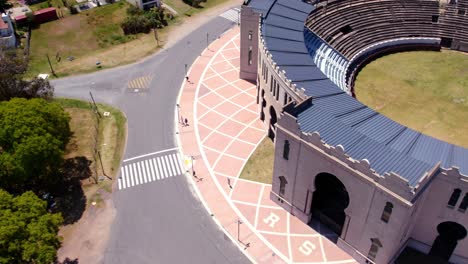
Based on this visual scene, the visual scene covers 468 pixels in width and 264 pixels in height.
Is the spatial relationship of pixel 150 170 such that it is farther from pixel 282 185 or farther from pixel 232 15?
pixel 232 15

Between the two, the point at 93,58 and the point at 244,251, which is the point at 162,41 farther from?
the point at 244,251

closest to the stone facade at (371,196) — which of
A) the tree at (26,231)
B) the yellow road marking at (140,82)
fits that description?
the tree at (26,231)

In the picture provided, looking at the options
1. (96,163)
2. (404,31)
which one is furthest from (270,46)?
(404,31)

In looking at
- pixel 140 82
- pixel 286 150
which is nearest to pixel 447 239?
pixel 286 150

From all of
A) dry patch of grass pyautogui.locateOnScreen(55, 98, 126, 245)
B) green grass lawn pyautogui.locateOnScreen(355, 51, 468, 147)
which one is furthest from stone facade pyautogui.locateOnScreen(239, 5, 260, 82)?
dry patch of grass pyautogui.locateOnScreen(55, 98, 126, 245)

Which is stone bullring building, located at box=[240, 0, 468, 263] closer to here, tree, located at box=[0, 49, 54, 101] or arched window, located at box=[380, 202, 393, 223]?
arched window, located at box=[380, 202, 393, 223]
